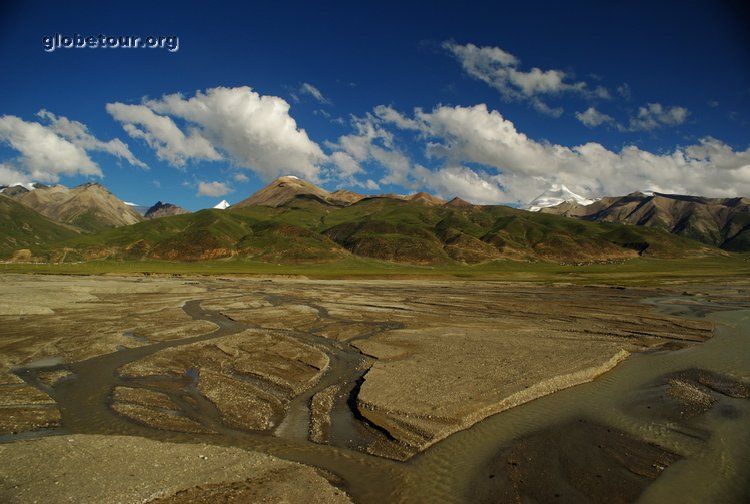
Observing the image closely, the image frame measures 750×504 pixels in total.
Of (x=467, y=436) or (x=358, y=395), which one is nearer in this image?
(x=467, y=436)

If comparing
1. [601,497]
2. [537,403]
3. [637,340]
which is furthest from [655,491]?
[637,340]

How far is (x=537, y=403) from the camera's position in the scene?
25.1 meters

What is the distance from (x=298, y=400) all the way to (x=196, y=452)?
323 inches

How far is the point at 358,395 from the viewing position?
25312 mm

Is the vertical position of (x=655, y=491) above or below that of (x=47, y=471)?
below

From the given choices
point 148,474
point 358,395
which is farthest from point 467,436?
point 148,474

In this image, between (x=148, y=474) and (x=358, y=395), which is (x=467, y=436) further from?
(x=148, y=474)

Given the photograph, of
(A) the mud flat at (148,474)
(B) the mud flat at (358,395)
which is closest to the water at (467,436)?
(B) the mud flat at (358,395)

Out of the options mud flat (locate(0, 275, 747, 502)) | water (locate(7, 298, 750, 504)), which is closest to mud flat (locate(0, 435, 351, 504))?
mud flat (locate(0, 275, 747, 502))

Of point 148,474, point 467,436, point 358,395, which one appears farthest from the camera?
point 358,395

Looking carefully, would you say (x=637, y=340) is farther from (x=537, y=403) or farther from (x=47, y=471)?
(x=47, y=471)

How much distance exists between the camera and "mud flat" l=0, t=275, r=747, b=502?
674 inches

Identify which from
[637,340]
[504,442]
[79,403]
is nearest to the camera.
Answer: [504,442]

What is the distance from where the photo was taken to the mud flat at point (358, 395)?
56.2 ft
